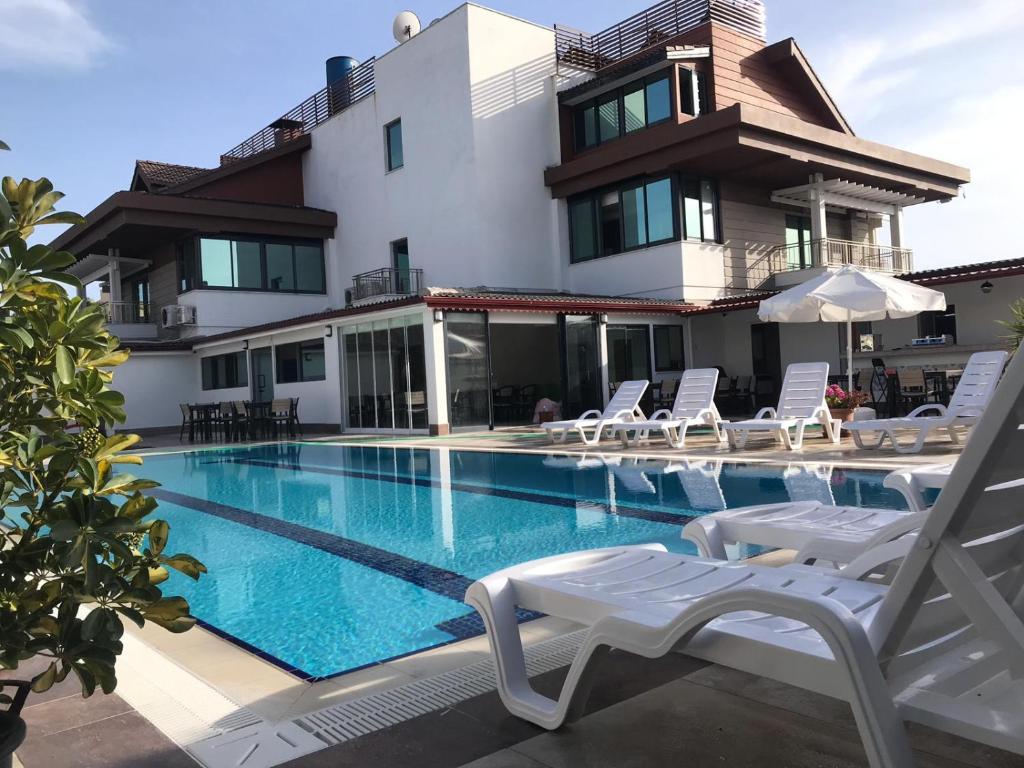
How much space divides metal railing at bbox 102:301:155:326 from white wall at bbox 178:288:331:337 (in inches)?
113

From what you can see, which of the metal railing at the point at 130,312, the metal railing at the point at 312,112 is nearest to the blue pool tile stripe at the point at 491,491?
the metal railing at the point at 130,312

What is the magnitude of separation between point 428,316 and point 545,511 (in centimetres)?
933

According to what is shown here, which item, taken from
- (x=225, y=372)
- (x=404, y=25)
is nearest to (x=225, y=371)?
(x=225, y=372)

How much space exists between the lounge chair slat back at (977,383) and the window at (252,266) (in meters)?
19.4

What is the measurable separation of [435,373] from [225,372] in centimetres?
941

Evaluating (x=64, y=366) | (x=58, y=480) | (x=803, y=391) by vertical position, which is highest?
(x=64, y=366)

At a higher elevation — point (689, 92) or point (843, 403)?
point (689, 92)

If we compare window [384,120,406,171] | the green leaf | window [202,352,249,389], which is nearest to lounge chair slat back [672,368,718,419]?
the green leaf

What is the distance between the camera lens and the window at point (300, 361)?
1934 cm

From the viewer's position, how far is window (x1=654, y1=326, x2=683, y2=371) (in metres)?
19.7

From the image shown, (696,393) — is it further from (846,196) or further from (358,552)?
(846,196)

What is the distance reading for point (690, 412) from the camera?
12.3m

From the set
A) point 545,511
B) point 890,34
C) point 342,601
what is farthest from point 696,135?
point 342,601

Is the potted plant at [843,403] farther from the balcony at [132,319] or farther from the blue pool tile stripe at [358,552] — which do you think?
the balcony at [132,319]
